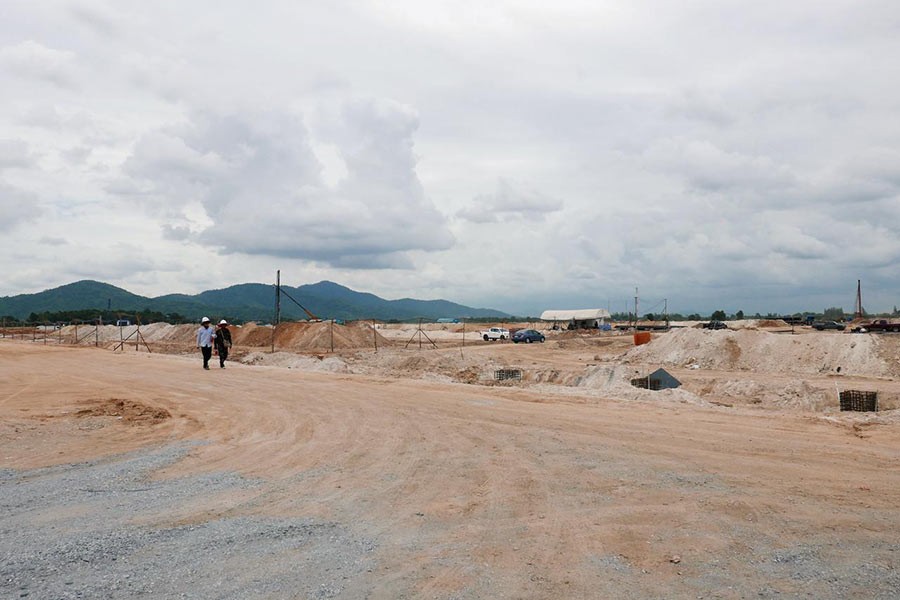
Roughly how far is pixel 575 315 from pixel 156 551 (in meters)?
109

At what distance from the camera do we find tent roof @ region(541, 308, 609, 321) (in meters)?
109

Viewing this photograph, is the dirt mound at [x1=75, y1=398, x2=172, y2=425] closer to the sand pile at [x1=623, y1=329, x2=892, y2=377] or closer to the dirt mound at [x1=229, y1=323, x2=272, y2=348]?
the sand pile at [x1=623, y1=329, x2=892, y2=377]

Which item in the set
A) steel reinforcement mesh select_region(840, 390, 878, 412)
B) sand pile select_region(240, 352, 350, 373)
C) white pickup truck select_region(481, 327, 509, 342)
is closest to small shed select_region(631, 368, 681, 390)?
steel reinforcement mesh select_region(840, 390, 878, 412)

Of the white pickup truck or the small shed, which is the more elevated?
the white pickup truck

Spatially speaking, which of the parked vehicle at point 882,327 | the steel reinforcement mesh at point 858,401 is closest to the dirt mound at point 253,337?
the steel reinforcement mesh at point 858,401

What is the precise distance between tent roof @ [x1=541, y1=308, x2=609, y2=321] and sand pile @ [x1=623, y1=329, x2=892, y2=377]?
62256mm

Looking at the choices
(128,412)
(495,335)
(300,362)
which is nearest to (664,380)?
(128,412)

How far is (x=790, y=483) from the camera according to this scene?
8.68m

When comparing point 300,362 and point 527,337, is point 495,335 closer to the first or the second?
point 527,337

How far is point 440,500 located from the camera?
781 centimetres

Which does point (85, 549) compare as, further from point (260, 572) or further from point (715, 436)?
point (715, 436)

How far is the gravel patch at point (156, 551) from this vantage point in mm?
5156

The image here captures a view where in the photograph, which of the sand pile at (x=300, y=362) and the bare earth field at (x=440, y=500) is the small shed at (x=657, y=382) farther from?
the sand pile at (x=300, y=362)

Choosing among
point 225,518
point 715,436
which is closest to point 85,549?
point 225,518
